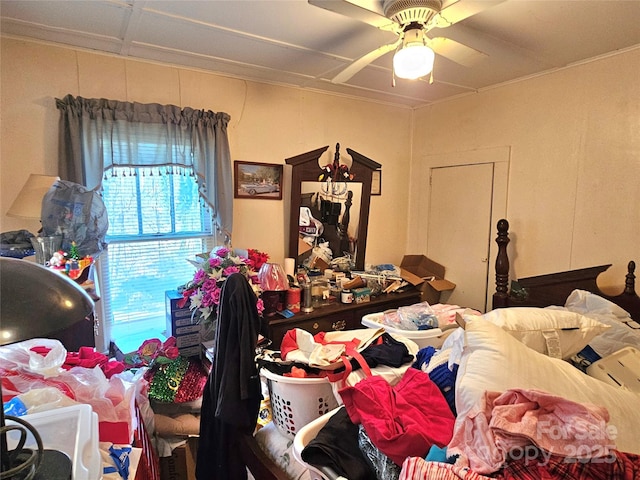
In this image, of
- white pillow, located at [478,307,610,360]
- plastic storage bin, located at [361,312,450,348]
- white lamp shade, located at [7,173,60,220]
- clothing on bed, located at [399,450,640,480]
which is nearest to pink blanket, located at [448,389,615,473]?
clothing on bed, located at [399,450,640,480]

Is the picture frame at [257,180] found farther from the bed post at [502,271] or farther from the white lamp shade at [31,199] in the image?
the bed post at [502,271]

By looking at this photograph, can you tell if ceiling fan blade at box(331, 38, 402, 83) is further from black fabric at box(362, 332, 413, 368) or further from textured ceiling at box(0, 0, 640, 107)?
black fabric at box(362, 332, 413, 368)

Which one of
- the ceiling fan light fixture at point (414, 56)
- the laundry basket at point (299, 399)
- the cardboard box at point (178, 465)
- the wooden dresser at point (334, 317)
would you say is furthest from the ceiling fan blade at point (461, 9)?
the cardboard box at point (178, 465)

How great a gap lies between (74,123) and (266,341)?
5.48ft

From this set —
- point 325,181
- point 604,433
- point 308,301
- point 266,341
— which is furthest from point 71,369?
point 325,181

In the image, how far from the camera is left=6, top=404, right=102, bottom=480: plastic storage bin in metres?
0.92

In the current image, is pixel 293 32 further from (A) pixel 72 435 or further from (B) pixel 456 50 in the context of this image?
(A) pixel 72 435

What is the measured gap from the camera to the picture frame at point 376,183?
3412mm

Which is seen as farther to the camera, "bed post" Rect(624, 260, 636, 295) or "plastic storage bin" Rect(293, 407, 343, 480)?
"bed post" Rect(624, 260, 636, 295)

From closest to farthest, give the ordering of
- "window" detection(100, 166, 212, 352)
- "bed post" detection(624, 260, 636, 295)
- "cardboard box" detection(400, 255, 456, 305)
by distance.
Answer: "bed post" detection(624, 260, 636, 295) → "window" detection(100, 166, 212, 352) → "cardboard box" detection(400, 255, 456, 305)

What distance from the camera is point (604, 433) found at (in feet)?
2.55

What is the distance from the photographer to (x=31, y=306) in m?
0.61

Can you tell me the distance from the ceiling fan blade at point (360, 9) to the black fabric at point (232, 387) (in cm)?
111

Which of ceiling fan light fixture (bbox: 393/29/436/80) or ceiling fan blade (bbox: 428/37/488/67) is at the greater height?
ceiling fan blade (bbox: 428/37/488/67)
